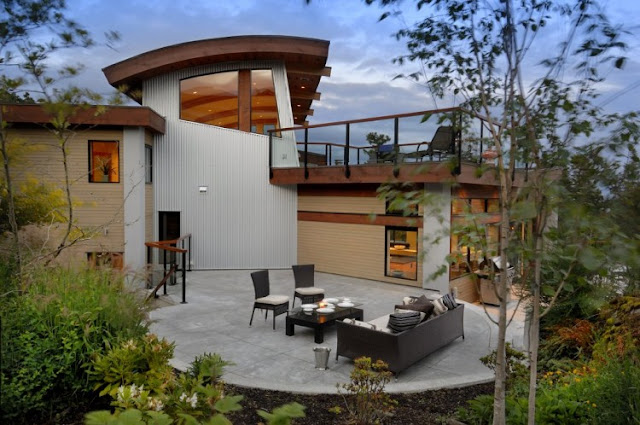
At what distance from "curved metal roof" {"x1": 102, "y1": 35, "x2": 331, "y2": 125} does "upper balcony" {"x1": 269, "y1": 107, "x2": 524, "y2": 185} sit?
2835mm

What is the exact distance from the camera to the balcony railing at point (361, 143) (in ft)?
33.8

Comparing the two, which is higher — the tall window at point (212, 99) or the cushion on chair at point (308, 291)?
the tall window at point (212, 99)

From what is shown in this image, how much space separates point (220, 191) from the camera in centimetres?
1483

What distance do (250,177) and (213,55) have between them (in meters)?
4.16

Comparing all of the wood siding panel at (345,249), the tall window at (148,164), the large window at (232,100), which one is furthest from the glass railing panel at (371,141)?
the tall window at (148,164)

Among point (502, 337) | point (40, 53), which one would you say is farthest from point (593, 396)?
point (40, 53)

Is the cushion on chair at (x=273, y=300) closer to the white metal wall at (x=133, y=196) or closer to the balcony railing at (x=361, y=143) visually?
the balcony railing at (x=361, y=143)

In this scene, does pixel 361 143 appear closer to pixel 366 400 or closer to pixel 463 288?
pixel 463 288

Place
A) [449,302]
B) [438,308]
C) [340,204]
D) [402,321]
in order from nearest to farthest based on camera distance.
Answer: [402,321] → [438,308] → [449,302] → [340,204]

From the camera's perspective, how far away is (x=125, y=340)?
412cm

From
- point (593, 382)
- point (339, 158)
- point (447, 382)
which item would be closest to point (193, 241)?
point (339, 158)

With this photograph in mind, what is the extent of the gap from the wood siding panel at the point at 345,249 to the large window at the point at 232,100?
12.9 feet

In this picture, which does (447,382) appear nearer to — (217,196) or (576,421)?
(576,421)

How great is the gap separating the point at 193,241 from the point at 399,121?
784cm
